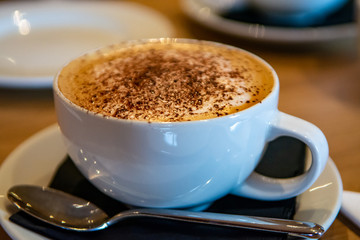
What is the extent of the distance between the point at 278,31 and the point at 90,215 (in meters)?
0.95

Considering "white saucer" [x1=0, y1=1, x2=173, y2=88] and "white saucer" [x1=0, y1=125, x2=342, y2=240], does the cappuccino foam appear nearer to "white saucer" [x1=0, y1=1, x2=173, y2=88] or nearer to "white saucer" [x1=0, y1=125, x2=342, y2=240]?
"white saucer" [x1=0, y1=125, x2=342, y2=240]

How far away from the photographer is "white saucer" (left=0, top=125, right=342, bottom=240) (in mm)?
613

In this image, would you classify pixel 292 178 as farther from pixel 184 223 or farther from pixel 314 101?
pixel 314 101

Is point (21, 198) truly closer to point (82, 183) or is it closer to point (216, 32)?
point (82, 183)

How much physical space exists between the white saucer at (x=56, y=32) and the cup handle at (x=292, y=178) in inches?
25.4

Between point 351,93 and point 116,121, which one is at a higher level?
point 116,121

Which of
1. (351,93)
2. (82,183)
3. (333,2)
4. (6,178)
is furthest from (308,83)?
(6,178)

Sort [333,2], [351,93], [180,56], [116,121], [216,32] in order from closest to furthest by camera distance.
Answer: [116,121]
[180,56]
[351,93]
[333,2]
[216,32]

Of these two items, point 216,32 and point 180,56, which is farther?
point 216,32

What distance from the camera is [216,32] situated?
1523 millimetres

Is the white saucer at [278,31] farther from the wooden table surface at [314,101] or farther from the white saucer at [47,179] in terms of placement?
the white saucer at [47,179]

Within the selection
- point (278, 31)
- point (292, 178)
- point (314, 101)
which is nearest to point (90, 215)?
point (292, 178)

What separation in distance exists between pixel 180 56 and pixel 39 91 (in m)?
0.55

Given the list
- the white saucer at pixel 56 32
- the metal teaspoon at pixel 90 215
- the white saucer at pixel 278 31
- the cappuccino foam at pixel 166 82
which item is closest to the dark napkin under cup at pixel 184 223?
Result: the metal teaspoon at pixel 90 215
